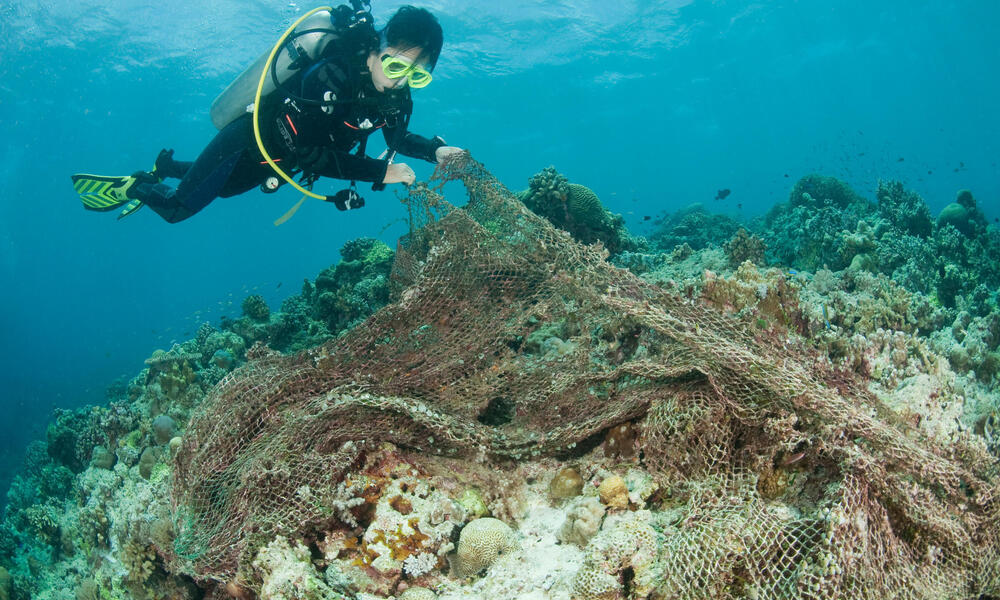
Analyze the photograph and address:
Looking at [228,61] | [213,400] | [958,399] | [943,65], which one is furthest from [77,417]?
[943,65]

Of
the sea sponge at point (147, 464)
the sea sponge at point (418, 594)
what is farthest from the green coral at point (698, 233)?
the sea sponge at point (147, 464)

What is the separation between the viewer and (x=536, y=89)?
151 feet

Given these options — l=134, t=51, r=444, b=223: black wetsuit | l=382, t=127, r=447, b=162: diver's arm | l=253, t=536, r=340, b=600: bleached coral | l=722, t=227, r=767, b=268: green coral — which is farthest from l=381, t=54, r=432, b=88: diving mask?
l=722, t=227, r=767, b=268: green coral

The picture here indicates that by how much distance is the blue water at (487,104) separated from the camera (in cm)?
2931

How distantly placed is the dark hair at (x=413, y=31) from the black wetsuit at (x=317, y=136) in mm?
513

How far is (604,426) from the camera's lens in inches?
124

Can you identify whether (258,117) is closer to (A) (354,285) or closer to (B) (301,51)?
(B) (301,51)

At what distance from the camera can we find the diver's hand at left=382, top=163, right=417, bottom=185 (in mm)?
4867

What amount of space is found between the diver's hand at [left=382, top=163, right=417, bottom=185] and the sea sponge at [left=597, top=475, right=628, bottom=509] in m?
3.53

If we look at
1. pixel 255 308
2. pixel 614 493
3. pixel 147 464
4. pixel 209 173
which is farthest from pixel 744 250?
pixel 255 308

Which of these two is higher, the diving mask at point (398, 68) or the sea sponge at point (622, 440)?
the diving mask at point (398, 68)

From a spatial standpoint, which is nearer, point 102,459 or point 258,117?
point 258,117

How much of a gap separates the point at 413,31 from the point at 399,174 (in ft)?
4.69

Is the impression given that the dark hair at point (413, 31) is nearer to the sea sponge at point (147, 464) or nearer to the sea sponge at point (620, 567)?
the sea sponge at point (620, 567)
